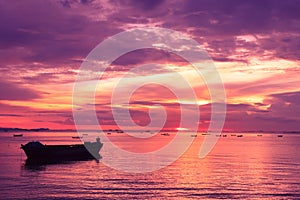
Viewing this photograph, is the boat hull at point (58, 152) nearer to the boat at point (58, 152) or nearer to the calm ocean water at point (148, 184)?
the boat at point (58, 152)

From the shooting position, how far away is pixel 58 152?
340 ft

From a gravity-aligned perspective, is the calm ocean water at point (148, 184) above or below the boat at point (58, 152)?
below

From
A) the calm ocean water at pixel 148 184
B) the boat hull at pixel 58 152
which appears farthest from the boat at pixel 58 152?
the calm ocean water at pixel 148 184

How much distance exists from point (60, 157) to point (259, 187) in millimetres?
60692

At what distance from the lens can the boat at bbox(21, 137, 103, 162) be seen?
3917 inches

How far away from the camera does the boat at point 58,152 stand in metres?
99.5

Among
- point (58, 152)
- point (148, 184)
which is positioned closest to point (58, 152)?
point (58, 152)

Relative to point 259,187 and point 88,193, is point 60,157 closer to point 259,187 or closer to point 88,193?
point 88,193

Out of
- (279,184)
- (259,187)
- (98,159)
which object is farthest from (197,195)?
(98,159)

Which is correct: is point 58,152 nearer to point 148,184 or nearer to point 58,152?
point 58,152

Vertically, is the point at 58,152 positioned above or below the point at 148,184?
above

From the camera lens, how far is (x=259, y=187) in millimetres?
59844

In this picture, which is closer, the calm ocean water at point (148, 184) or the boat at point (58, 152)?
the calm ocean water at point (148, 184)

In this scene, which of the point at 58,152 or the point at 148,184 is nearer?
the point at 148,184
